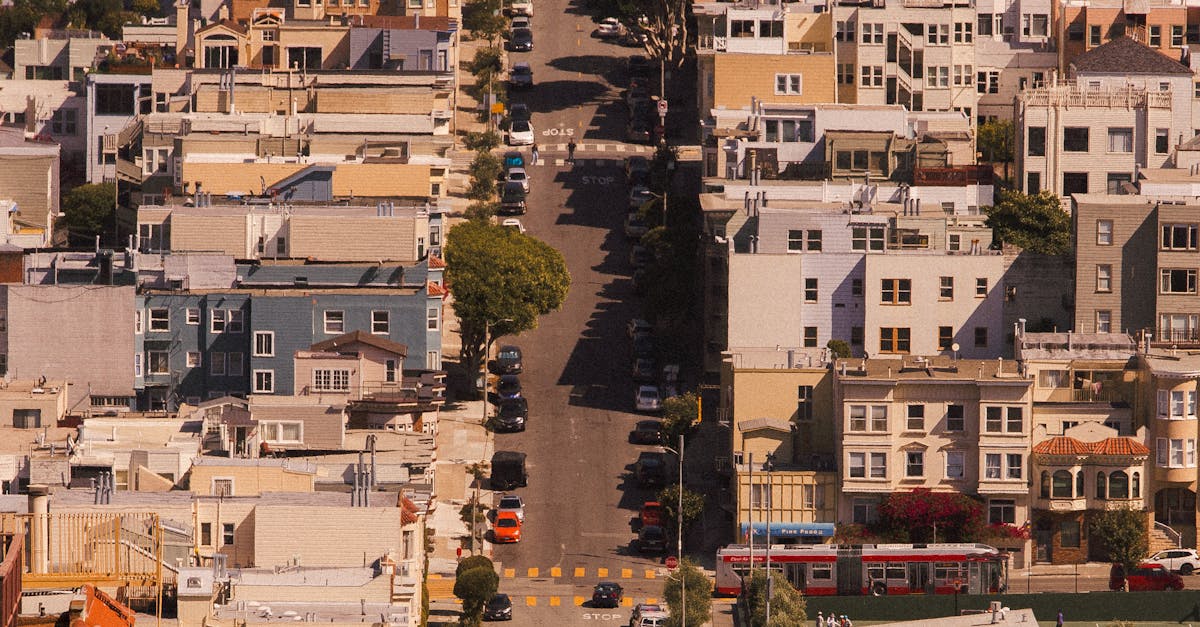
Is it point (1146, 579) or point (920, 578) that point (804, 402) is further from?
point (1146, 579)

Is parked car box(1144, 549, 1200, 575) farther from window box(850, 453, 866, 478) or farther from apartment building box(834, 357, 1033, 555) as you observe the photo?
window box(850, 453, 866, 478)

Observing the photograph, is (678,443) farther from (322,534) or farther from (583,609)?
(322,534)

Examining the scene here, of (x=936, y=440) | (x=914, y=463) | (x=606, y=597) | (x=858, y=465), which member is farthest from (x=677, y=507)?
(x=936, y=440)

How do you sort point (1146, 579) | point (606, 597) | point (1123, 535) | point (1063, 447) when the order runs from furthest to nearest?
point (1063, 447)
point (1123, 535)
point (1146, 579)
point (606, 597)

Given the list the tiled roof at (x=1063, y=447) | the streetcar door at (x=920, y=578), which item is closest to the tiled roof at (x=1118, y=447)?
the tiled roof at (x=1063, y=447)

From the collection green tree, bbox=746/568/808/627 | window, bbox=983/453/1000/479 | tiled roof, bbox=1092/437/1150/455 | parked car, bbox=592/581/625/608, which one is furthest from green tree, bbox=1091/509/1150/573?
parked car, bbox=592/581/625/608

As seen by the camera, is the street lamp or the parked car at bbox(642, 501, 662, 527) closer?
the street lamp
